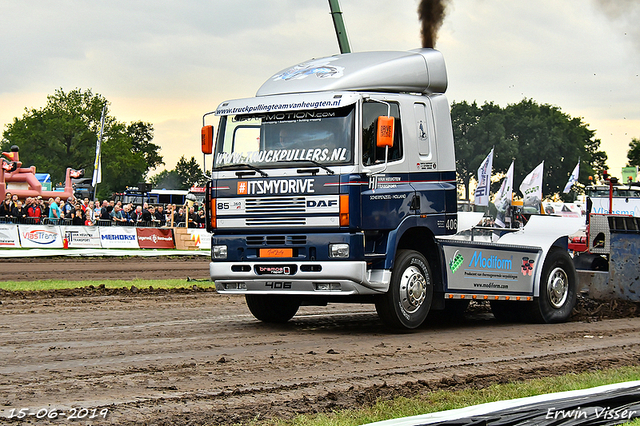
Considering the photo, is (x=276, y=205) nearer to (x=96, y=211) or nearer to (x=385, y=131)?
(x=385, y=131)

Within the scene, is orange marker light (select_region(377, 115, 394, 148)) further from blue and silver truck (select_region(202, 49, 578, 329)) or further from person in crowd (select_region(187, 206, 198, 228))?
person in crowd (select_region(187, 206, 198, 228))

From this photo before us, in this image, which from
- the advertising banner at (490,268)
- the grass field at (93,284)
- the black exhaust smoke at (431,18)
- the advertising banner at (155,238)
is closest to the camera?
the advertising banner at (490,268)

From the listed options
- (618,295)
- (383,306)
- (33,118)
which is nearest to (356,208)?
(383,306)

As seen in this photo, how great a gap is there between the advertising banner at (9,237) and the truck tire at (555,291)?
809 inches

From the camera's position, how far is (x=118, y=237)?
101 ft

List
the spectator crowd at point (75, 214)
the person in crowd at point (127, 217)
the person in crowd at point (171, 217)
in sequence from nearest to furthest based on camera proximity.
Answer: the spectator crowd at point (75, 214) < the person in crowd at point (127, 217) < the person in crowd at point (171, 217)

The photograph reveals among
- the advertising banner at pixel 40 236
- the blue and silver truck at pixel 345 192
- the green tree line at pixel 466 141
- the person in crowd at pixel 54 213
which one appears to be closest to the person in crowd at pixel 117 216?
the person in crowd at pixel 54 213

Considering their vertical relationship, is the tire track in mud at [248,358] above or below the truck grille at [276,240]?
below

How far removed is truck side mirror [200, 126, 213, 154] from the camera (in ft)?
34.7

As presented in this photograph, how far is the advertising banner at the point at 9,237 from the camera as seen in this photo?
91.0 feet

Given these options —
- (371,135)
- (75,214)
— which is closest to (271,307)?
(371,135)

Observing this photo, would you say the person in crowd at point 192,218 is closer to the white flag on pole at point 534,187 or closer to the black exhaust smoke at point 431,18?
the white flag on pole at point 534,187

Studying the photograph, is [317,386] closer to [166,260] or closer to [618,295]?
[618,295]

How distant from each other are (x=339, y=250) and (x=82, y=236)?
849 inches
